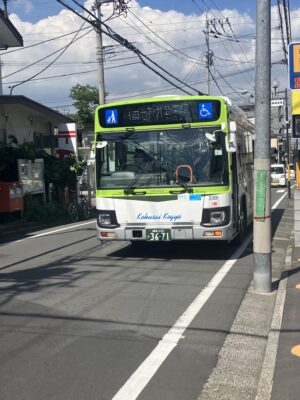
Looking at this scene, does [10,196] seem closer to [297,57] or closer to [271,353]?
[297,57]

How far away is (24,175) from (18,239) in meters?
5.33

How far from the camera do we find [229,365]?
4.80m

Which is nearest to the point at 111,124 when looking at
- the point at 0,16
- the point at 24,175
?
the point at 24,175

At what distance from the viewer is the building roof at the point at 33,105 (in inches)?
751

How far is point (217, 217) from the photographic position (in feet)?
30.8

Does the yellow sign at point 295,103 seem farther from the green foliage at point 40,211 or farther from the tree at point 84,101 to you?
the tree at point 84,101

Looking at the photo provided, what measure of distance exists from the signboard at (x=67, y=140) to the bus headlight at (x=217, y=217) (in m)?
15.2

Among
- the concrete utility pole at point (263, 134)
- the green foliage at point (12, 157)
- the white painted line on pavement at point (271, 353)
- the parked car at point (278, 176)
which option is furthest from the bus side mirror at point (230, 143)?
the parked car at point (278, 176)

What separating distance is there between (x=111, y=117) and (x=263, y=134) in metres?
3.76

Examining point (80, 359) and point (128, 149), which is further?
point (128, 149)

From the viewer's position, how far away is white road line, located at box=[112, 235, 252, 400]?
4.25 metres

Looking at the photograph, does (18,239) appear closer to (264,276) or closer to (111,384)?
(264,276)

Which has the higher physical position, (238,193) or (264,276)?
(238,193)

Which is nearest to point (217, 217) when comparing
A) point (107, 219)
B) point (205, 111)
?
point (205, 111)
